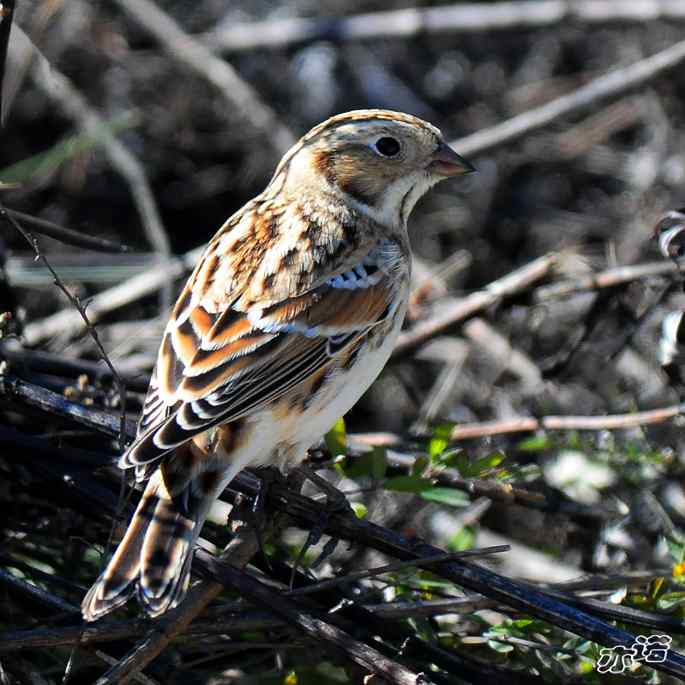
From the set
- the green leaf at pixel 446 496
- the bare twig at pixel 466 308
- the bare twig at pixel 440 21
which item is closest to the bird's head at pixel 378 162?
the bare twig at pixel 466 308

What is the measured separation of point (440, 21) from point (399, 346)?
236 cm

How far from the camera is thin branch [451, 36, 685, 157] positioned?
593cm

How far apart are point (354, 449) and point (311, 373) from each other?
0.57 m

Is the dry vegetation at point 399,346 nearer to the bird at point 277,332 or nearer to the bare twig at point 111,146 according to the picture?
the bare twig at point 111,146

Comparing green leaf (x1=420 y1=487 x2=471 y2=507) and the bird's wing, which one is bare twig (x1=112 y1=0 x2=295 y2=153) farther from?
green leaf (x1=420 y1=487 x2=471 y2=507)

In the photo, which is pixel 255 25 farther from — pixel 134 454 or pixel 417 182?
pixel 134 454

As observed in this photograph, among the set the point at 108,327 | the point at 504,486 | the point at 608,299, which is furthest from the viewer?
the point at 108,327

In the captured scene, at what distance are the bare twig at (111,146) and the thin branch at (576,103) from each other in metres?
1.36

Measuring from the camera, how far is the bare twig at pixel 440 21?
650 cm

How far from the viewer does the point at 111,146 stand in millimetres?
5848

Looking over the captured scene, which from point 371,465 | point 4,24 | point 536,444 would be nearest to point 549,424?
point 536,444

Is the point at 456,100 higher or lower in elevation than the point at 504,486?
higher

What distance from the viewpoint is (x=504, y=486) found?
4016mm

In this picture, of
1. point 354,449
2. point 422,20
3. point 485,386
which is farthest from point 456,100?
point 354,449
